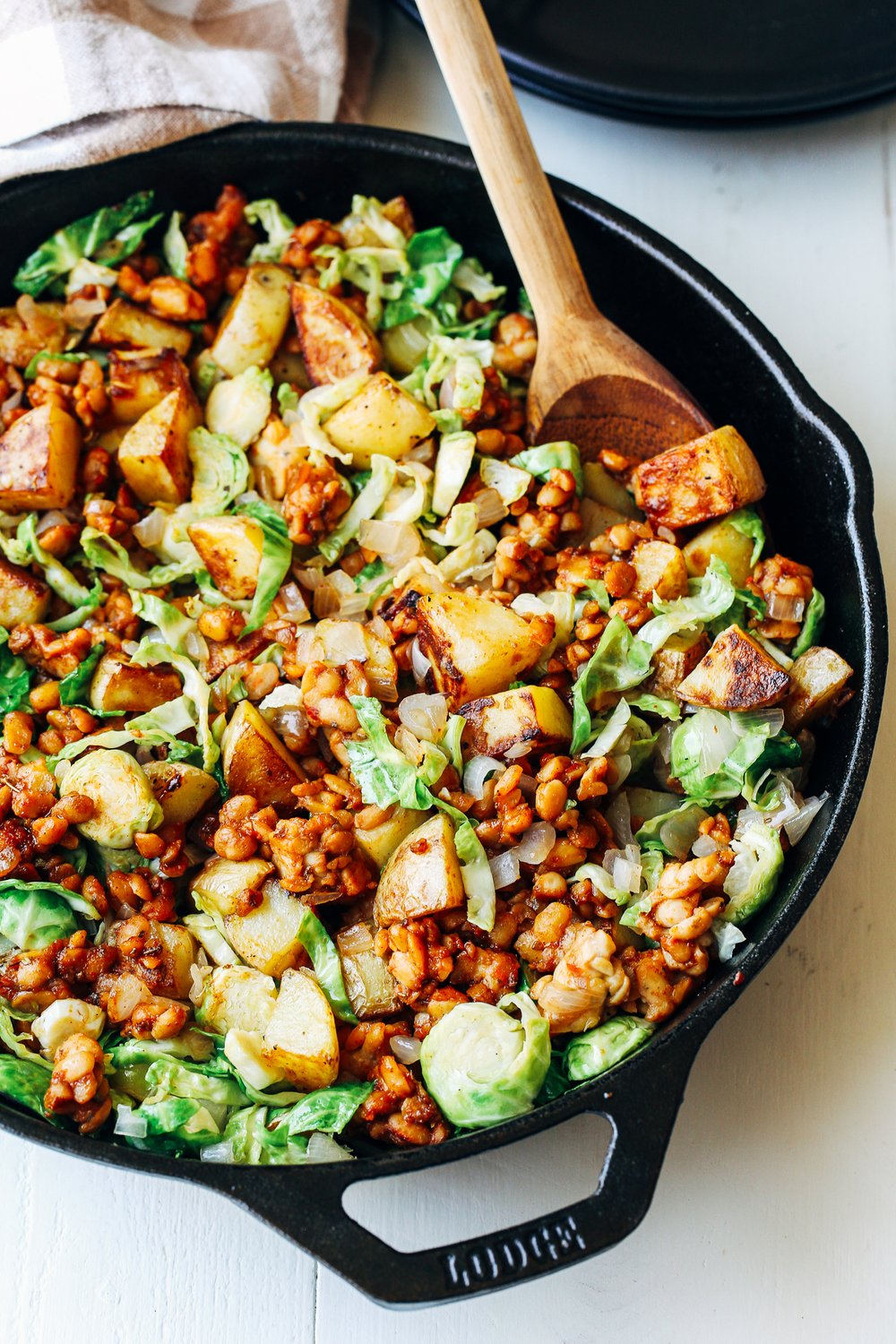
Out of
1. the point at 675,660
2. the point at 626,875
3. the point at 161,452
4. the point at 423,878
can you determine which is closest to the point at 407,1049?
the point at 423,878

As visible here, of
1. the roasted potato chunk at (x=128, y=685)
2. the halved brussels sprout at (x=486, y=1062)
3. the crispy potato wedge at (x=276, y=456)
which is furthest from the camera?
the crispy potato wedge at (x=276, y=456)

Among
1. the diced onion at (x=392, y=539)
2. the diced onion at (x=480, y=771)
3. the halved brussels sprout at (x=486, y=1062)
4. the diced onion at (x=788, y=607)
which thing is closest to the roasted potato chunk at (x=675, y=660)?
the diced onion at (x=788, y=607)

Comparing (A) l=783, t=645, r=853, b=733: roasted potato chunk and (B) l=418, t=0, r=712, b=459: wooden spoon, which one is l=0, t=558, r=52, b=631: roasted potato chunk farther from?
(A) l=783, t=645, r=853, b=733: roasted potato chunk

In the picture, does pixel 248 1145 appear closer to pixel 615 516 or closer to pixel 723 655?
pixel 723 655

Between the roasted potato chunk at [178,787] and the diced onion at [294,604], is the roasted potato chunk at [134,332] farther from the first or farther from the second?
the roasted potato chunk at [178,787]

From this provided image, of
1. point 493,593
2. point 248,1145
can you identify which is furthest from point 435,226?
point 248,1145

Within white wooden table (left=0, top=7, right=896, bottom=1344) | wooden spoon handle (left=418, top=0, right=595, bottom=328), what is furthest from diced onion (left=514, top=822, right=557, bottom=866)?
wooden spoon handle (left=418, top=0, right=595, bottom=328)

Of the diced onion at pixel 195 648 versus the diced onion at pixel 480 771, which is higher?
the diced onion at pixel 195 648
